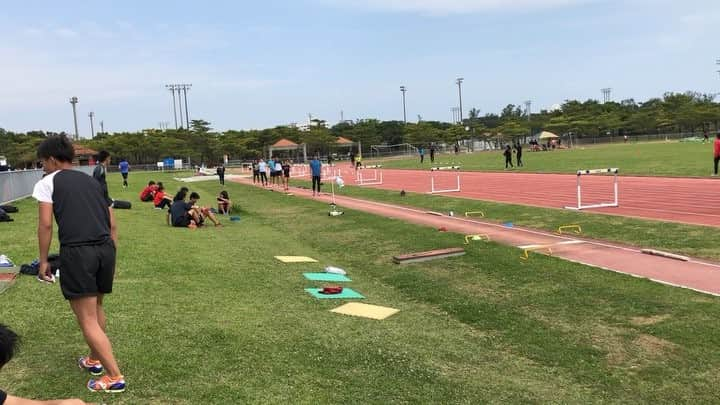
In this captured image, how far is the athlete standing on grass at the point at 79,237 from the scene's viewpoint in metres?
4.00

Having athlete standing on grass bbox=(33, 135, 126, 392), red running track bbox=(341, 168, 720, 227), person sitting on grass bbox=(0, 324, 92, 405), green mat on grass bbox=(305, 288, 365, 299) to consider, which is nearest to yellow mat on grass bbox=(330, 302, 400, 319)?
green mat on grass bbox=(305, 288, 365, 299)

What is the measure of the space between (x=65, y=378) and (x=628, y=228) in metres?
11.0

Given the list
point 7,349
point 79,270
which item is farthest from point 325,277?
point 7,349

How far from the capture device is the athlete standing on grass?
13.1 feet

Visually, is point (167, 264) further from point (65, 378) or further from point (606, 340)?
point (606, 340)

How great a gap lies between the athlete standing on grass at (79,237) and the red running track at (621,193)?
39.1 feet

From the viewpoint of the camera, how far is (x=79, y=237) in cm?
401

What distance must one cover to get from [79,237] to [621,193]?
1804cm

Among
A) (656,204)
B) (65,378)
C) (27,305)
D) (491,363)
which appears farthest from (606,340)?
(656,204)

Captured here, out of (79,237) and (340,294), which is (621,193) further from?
(79,237)

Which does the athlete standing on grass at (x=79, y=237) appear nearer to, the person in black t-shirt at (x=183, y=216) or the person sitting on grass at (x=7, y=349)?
the person sitting on grass at (x=7, y=349)

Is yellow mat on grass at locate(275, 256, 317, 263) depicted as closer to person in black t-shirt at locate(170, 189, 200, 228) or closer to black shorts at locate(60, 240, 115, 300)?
A: person in black t-shirt at locate(170, 189, 200, 228)

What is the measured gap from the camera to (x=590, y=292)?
25.0ft

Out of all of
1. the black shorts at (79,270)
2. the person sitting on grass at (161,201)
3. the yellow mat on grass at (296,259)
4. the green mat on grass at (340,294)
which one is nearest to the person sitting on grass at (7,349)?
the black shorts at (79,270)
